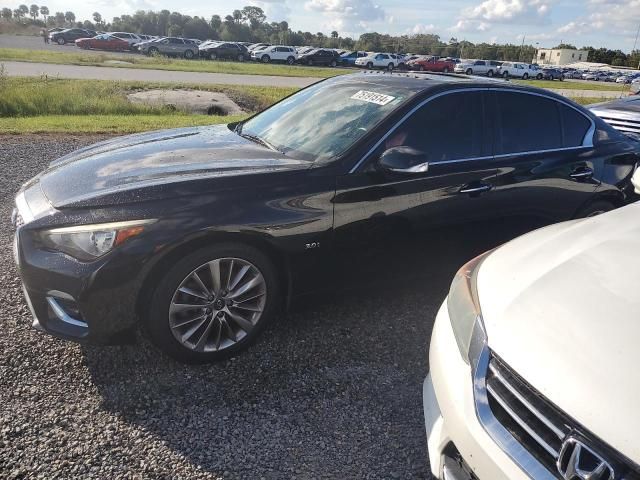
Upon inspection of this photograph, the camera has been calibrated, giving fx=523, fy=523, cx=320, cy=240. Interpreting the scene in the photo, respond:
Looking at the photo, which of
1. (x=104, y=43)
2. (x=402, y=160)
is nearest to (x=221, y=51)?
(x=104, y=43)

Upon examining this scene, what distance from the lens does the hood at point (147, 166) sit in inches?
117

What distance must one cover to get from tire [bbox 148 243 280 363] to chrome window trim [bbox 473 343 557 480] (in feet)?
5.11

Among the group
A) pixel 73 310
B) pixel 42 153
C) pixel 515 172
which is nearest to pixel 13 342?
pixel 73 310

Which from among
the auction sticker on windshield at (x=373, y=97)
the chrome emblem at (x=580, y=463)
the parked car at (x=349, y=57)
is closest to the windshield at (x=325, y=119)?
the auction sticker on windshield at (x=373, y=97)

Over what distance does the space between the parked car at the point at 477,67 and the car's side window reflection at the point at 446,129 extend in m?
→ 43.8

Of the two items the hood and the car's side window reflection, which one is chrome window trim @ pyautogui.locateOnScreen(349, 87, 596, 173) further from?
the hood

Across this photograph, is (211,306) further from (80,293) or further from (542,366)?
(542,366)

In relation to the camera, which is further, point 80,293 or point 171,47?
point 171,47

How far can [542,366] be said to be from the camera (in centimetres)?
179

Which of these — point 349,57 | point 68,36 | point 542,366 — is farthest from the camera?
point 68,36

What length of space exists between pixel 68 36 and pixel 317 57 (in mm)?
24058

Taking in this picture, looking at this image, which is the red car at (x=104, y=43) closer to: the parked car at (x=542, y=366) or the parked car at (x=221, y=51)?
the parked car at (x=221, y=51)

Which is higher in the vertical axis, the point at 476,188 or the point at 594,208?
the point at 476,188

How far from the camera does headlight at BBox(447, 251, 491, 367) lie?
2.08 m
